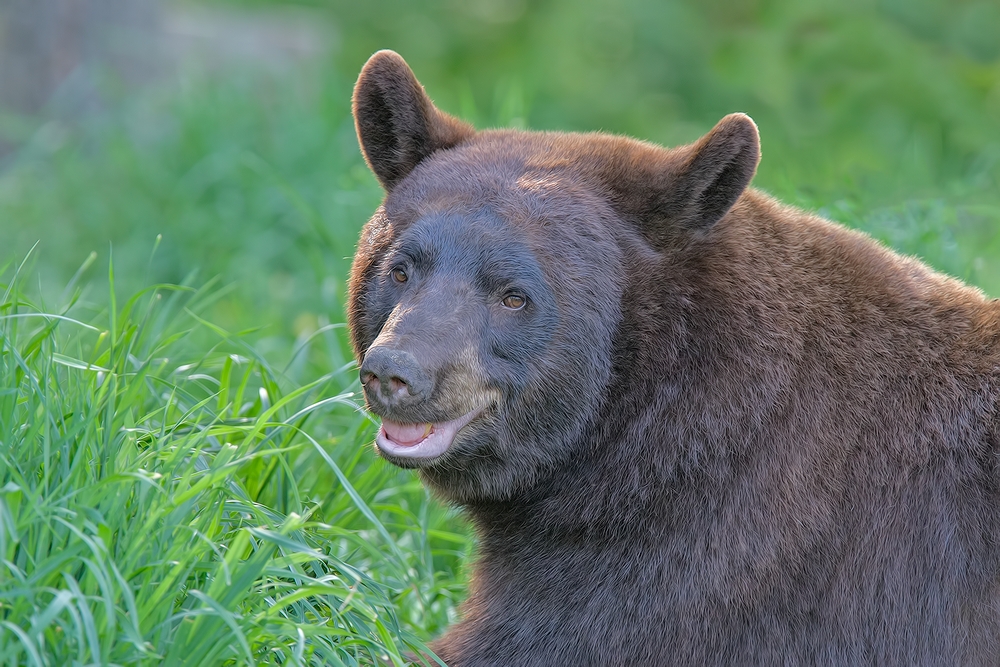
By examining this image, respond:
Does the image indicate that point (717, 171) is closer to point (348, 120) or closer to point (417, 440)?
point (417, 440)

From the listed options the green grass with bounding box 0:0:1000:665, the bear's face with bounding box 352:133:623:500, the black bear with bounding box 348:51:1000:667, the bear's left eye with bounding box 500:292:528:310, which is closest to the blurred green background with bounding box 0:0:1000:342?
the green grass with bounding box 0:0:1000:665

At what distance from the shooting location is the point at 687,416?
3334 millimetres

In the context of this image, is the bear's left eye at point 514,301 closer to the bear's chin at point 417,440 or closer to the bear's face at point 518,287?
the bear's face at point 518,287

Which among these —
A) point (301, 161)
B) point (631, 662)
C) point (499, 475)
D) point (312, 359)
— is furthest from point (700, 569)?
point (301, 161)

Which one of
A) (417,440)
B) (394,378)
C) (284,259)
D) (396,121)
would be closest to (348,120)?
(284,259)

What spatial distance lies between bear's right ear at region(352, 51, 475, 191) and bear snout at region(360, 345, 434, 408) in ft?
3.37

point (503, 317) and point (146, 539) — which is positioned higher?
point (503, 317)

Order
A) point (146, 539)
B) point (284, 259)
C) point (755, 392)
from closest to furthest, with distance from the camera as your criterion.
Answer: point (146, 539), point (755, 392), point (284, 259)

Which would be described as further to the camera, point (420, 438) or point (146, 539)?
point (420, 438)

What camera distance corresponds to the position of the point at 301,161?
828cm

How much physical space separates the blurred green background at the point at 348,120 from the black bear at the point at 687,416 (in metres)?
1.90

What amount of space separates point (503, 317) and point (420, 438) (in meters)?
0.44

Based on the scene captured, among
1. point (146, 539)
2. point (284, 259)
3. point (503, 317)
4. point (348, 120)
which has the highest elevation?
point (503, 317)

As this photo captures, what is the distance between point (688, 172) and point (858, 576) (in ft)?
4.29
